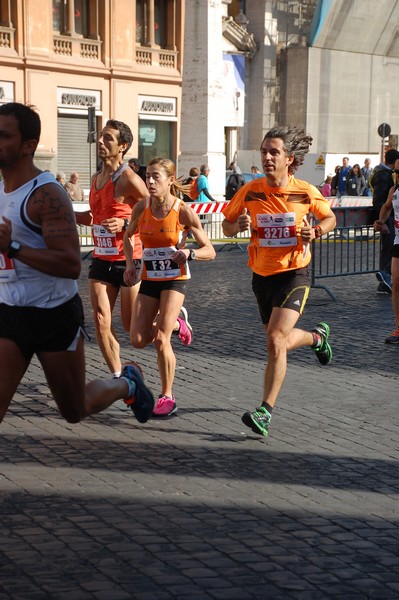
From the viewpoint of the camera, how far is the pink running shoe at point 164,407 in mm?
7867

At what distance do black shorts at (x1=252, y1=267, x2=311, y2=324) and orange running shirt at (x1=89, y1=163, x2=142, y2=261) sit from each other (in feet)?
3.57

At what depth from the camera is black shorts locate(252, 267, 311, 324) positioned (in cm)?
775

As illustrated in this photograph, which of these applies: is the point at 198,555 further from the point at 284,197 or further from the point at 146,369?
the point at 146,369

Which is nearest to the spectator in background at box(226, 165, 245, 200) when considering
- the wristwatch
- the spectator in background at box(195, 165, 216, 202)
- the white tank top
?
the spectator in background at box(195, 165, 216, 202)

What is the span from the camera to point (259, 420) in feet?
23.9

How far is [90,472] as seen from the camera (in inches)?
250

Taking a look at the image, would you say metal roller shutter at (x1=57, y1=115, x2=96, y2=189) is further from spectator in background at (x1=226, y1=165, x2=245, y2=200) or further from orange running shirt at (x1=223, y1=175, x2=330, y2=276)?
orange running shirt at (x1=223, y1=175, x2=330, y2=276)

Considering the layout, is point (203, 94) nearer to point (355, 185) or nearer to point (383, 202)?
point (355, 185)

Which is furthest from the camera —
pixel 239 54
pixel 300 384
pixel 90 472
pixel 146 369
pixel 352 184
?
pixel 239 54

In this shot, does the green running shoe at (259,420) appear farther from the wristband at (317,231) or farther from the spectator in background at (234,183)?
the spectator in background at (234,183)

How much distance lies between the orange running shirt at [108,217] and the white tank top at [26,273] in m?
3.12

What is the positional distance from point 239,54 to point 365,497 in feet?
159

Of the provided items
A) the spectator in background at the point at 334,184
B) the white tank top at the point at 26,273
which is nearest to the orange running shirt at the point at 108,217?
the white tank top at the point at 26,273

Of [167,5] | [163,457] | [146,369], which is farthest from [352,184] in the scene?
[163,457]
